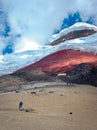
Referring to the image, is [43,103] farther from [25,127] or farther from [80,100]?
[25,127]

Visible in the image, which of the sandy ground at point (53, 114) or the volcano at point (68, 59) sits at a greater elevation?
the volcano at point (68, 59)

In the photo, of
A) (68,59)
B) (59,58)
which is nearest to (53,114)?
(68,59)

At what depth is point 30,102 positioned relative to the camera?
17.0 metres

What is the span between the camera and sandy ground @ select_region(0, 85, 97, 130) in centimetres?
1056

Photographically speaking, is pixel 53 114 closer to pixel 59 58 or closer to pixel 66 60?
pixel 66 60

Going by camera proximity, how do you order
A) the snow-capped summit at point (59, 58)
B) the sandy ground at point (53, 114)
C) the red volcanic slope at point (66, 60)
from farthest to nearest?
the snow-capped summit at point (59, 58), the red volcanic slope at point (66, 60), the sandy ground at point (53, 114)

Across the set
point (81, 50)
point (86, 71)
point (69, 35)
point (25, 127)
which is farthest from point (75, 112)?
point (69, 35)

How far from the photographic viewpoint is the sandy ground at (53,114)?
10562mm

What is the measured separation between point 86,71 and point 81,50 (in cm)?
2646

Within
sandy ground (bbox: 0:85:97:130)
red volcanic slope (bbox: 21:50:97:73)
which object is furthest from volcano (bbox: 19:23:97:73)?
sandy ground (bbox: 0:85:97:130)

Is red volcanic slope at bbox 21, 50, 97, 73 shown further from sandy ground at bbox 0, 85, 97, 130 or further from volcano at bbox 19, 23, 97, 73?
sandy ground at bbox 0, 85, 97, 130

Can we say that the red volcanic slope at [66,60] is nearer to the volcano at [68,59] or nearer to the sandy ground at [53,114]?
the volcano at [68,59]

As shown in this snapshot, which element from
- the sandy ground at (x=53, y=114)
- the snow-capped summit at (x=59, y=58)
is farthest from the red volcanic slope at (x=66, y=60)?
the sandy ground at (x=53, y=114)

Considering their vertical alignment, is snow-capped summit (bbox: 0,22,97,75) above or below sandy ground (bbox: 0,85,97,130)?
above
